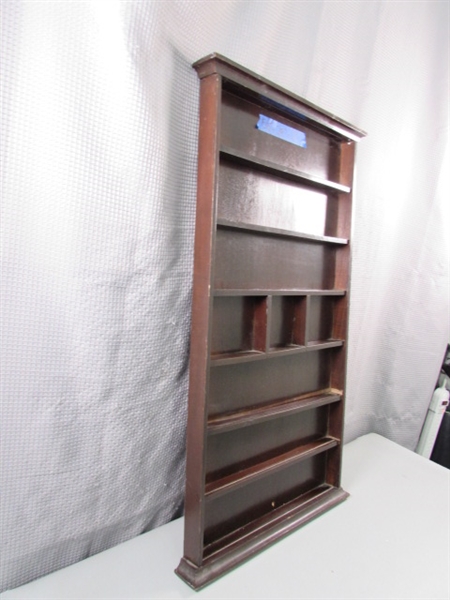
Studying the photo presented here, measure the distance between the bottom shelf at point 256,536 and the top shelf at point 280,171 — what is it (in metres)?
0.97

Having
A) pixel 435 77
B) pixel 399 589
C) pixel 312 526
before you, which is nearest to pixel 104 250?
pixel 312 526

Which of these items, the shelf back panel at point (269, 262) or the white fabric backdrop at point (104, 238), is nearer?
the white fabric backdrop at point (104, 238)

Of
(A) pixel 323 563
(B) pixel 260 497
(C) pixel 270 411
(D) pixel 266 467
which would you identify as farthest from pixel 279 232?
(A) pixel 323 563

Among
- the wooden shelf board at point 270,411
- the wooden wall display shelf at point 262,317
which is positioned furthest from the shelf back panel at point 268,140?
the wooden shelf board at point 270,411

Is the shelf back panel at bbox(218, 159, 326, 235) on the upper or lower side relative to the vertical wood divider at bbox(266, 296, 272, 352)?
upper

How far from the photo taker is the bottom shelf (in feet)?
3.12

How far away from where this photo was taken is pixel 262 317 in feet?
3.57

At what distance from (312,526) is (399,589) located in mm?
267

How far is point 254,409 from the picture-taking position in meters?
1.13

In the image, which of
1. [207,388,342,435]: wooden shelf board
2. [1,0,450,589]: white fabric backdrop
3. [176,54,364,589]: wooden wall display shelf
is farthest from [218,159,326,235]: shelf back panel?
[207,388,342,435]: wooden shelf board

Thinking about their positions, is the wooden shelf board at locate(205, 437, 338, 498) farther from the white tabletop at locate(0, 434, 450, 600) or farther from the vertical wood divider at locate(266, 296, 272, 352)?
the vertical wood divider at locate(266, 296, 272, 352)

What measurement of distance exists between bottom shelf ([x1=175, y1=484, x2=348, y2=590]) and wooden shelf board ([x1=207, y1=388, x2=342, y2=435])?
30 cm

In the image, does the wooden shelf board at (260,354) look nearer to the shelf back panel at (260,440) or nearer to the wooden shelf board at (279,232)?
the shelf back panel at (260,440)

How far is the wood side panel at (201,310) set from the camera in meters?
0.93
